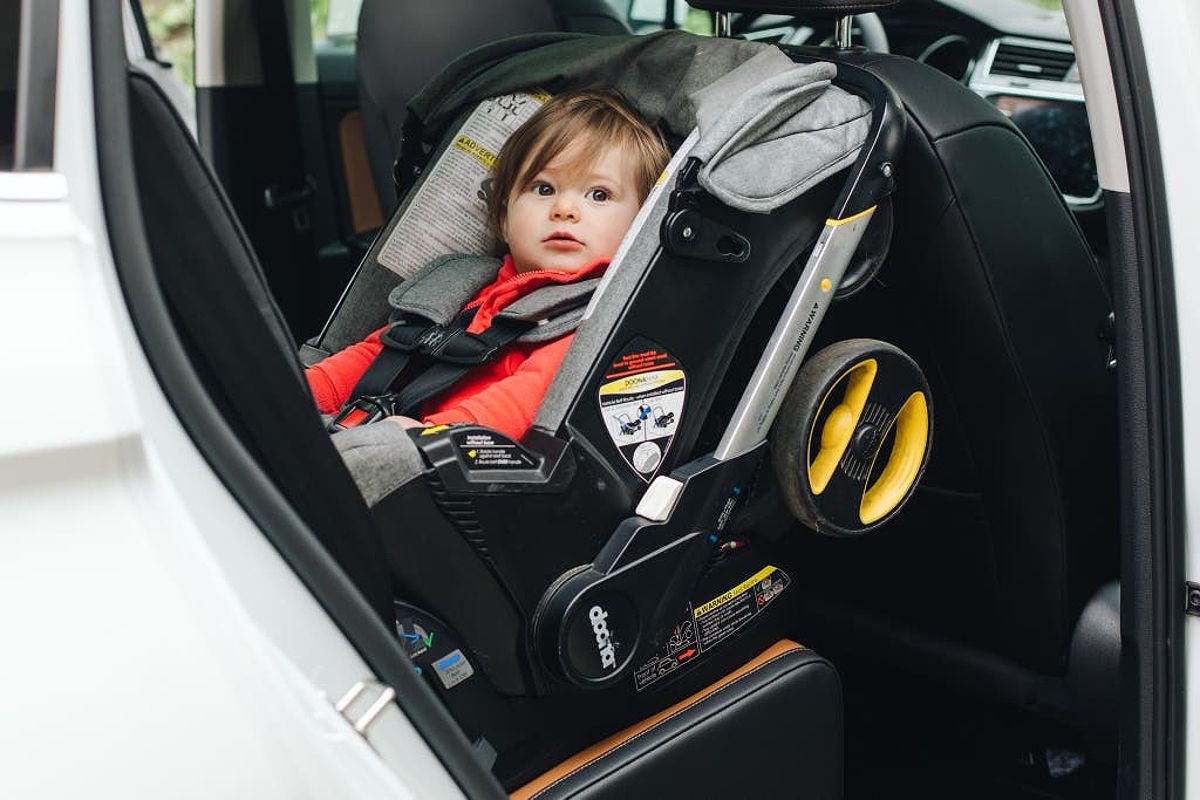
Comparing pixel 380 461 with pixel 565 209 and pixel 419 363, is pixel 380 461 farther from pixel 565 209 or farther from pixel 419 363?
pixel 565 209

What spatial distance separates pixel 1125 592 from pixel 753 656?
47 cm

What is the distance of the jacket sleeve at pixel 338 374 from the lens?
6.01ft

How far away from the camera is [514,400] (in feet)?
5.01

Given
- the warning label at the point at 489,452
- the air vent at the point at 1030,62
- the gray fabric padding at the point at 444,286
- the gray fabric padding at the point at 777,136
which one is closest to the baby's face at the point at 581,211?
the gray fabric padding at the point at 444,286

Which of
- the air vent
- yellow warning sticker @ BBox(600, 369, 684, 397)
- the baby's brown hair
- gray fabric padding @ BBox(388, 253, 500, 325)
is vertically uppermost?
the air vent

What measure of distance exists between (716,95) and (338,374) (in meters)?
0.69

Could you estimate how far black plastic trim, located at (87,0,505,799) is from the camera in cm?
86

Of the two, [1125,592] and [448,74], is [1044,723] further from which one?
[448,74]

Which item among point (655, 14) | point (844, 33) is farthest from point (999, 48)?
point (844, 33)

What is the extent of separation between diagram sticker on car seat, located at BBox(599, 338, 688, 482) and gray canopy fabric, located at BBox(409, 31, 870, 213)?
20 cm

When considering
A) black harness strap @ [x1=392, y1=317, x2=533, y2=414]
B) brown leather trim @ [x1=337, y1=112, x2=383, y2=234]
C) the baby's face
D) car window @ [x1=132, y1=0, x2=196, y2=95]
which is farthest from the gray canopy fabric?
brown leather trim @ [x1=337, y1=112, x2=383, y2=234]

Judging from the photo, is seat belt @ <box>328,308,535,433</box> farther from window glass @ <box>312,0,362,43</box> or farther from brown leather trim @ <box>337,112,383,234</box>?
window glass @ <box>312,0,362,43</box>

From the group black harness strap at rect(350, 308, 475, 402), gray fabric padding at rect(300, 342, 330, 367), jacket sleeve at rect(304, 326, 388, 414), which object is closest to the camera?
black harness strap at rect(350, 308, 475, 402)

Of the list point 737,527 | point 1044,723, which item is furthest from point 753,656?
point 1044,723
